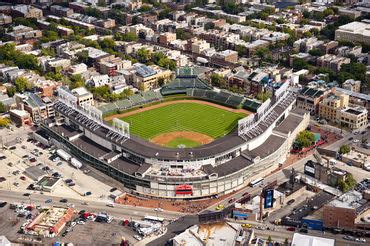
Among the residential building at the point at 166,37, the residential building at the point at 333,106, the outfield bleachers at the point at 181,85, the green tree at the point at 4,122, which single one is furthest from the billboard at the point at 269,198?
the residential building at the point at 166,37

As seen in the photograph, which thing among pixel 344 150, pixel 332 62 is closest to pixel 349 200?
pixel 344 150

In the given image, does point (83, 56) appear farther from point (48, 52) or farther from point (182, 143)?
point (182, 143)

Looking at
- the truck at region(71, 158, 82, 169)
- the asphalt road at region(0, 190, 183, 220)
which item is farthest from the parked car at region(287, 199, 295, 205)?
the truck at region(71, 158, 82, 169)

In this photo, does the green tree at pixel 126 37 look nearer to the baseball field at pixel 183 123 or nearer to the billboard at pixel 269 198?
the baseball field at pixel 183 123

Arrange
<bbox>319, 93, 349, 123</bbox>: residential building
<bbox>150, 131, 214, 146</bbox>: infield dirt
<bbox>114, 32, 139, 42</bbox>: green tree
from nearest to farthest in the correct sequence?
<bbox>150, 131, 214, 146</bbox>: infield dirt → <bbox>319, 93, 349, 123</bbox>: residential building → <bbox>114, 32, 139, 42</bbox>: green tree

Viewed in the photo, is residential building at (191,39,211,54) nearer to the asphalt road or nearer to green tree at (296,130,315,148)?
green tree at (296,130,315,148)

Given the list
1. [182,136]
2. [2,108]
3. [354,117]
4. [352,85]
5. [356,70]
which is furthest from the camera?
[356,70]
